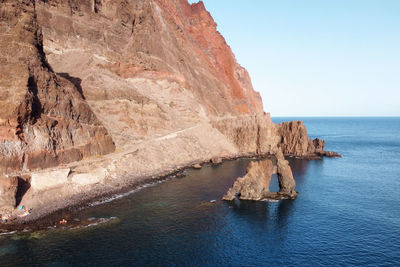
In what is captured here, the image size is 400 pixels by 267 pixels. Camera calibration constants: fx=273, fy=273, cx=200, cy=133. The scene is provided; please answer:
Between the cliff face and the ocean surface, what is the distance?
1410 cm

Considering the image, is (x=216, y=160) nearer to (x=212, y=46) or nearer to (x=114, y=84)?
(x=114, y=84)

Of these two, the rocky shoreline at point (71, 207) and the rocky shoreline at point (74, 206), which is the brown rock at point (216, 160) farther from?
the rocky shoreline at point (71, 207)

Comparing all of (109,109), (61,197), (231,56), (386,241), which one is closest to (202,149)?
(109,109)

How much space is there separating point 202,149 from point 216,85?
47606 mm

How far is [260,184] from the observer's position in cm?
5238

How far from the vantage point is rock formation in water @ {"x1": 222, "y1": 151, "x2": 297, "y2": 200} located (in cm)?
5181

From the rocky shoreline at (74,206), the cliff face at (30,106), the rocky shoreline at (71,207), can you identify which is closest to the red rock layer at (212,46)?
the rocky shoreline at (74,206)

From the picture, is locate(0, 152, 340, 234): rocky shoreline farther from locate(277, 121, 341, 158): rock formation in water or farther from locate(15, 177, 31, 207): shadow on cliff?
locate(277, 121, 341, 158): rock formation in water

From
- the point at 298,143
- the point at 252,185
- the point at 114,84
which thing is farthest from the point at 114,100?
the point at 298,143

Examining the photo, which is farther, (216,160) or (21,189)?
(216,160)

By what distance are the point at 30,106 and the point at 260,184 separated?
1727 inches

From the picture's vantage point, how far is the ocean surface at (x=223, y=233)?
32.1 metres

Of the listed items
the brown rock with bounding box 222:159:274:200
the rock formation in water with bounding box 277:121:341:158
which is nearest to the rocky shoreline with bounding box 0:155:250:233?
the brown rock with bounding box 222:159:274:200

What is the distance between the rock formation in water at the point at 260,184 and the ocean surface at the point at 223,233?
7.56ft
